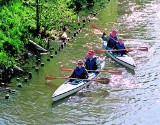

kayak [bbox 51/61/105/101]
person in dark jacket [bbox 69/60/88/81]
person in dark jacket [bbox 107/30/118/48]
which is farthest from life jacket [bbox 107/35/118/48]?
person in dark jacket [bbox 69/60/88/81]

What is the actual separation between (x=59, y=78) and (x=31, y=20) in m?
5.41

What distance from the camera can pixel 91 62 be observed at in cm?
2047

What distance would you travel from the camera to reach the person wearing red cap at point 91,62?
805 inches

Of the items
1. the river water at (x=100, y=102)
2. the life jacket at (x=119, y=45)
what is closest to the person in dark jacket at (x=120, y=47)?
the life jacket at (x=119, y=45)

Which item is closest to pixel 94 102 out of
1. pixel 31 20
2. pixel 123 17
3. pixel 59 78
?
pixel 59 78

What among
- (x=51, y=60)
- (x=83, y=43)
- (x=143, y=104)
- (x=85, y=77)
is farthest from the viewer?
(x=83, y=43)

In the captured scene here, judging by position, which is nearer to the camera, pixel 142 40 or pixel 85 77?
pixel 85 77

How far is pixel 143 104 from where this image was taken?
17.5 meters

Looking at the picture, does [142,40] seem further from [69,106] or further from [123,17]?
[69,106]

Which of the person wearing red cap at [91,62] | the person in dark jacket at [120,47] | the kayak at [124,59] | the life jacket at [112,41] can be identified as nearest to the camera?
the person wearing red cap at [91,62]

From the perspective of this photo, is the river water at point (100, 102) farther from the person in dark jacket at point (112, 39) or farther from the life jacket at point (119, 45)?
the person in dark jacket at point (112, 39)

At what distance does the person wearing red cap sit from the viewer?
67.1 feet

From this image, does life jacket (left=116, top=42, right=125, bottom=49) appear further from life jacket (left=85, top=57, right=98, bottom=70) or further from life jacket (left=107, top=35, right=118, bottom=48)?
life jacket (left=85, top=57, right=98, bottom=70)

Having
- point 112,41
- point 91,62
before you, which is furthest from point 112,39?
point 91,62
